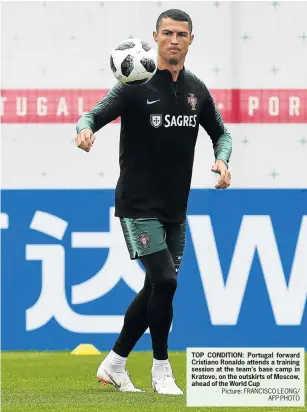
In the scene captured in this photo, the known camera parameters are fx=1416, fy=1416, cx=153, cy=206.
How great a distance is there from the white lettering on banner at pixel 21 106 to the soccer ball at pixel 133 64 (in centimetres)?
290

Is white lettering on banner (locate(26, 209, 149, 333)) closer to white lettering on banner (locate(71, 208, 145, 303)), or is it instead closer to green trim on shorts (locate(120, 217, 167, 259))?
white lettering on banner (locate(71, 208, 145, 303))

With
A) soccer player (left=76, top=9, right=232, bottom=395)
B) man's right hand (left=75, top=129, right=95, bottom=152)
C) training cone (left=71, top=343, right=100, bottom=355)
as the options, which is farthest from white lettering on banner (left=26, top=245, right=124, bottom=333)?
man's right hand (left=75, top=129, right=95, bottom=152)

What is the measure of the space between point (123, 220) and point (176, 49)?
2.75ft

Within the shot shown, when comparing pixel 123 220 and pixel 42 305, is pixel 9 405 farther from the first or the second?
pixel 42 305

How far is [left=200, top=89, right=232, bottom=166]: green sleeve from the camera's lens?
22.4ft

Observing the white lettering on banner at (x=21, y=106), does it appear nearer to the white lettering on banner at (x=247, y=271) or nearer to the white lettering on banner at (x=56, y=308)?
the white lettering on banner at (x=56, y=308)

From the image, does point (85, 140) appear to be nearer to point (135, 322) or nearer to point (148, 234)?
point (148, 234)

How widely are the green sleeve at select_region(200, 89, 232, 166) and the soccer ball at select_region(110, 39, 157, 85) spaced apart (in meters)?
0.39

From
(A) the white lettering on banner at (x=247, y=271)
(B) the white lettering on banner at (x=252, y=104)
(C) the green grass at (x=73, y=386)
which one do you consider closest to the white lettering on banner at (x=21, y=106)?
(A) the white lettering on banner at (x=247, y=271)

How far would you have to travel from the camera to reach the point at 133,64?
650cm

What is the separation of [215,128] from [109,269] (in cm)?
270

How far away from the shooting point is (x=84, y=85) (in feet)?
31.1

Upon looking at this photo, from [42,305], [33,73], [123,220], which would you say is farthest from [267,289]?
[123,220]

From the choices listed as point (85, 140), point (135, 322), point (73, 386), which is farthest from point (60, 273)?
point (85, 140)
